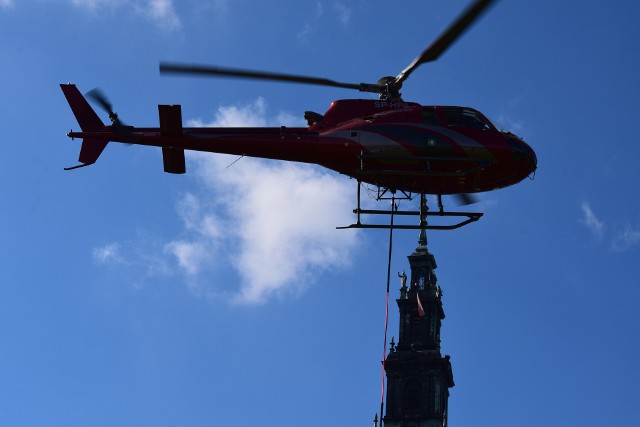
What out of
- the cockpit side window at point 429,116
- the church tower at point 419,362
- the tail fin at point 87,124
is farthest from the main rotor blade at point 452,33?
the church tower at point 419,362

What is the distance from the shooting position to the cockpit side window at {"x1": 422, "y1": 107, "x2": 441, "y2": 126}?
40.0 m

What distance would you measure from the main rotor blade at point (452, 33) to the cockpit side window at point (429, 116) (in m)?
2.16

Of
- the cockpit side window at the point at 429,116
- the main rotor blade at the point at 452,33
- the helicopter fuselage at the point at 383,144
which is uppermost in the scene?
the cockpit side window at the point at 429,116

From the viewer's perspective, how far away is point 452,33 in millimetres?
33000

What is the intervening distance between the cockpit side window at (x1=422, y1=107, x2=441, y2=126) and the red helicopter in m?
0.03

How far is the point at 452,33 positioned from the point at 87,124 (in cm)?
1324

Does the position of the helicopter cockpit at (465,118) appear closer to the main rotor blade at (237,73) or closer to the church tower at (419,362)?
the main rotor blade at (237,73)

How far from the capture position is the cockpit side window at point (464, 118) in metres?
40.3

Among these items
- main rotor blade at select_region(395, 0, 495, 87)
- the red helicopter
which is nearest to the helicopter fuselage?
the red helicopter

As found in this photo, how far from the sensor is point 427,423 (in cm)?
10756

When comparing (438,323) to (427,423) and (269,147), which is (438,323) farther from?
(269,147)

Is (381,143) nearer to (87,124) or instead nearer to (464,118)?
(464,118)

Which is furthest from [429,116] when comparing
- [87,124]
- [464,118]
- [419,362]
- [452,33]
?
[419,362]

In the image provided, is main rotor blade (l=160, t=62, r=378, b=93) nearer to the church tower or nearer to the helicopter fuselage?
the helicopter fuselage
